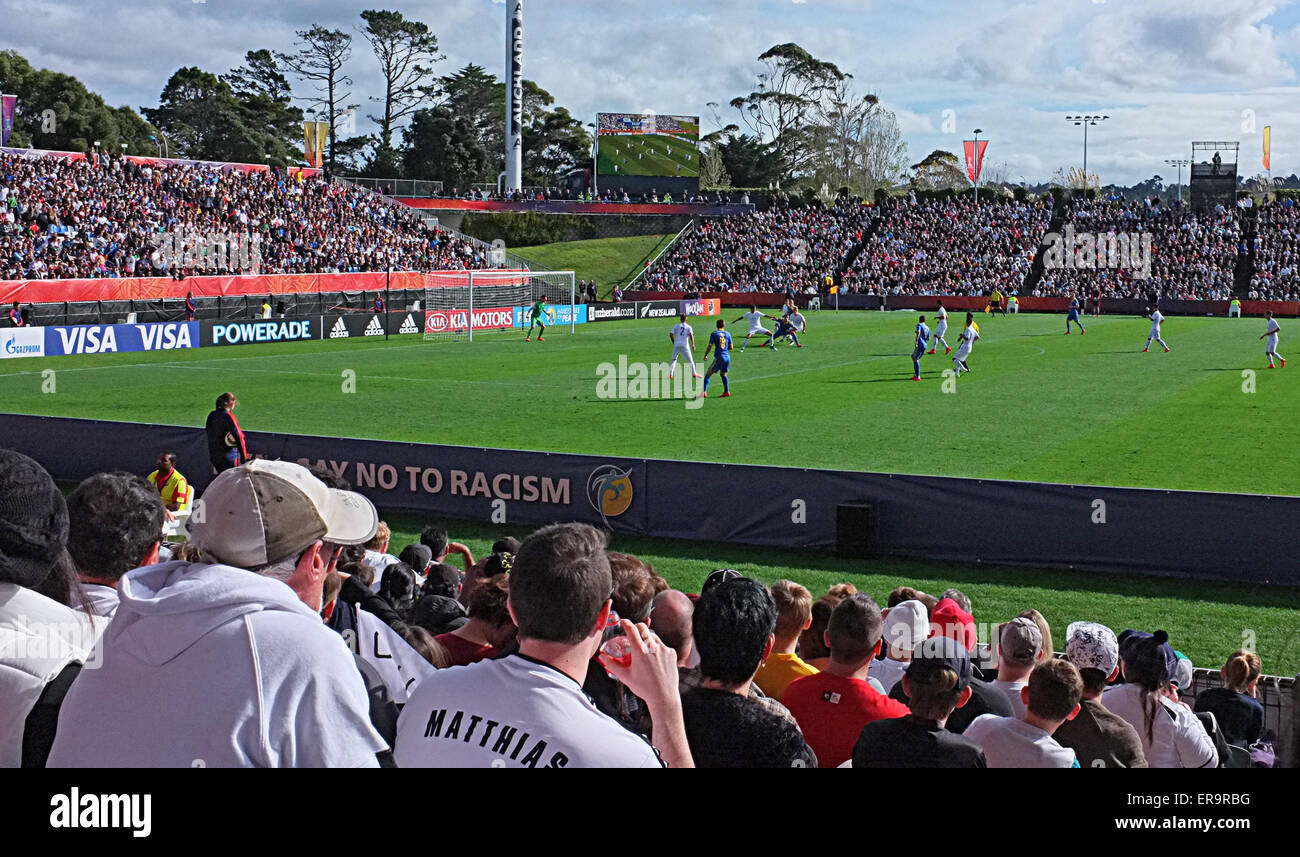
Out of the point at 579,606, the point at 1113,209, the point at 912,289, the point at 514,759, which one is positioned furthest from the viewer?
the point at 1113,209

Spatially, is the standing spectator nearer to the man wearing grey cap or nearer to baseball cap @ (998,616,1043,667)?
baseball cap @ (998,616,1043,667)

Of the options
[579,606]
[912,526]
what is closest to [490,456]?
[912,526]

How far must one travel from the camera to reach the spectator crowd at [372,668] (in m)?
2.90

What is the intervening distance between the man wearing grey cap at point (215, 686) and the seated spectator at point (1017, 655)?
14.5ft

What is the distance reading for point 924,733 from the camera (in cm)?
441

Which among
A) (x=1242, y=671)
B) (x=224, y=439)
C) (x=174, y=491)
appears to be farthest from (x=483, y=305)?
(x=1242, y=671)

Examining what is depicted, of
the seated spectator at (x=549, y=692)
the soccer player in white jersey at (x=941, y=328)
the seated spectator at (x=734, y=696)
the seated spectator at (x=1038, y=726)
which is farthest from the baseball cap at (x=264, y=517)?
the soccer player in white jersey at (x=941, y=328)

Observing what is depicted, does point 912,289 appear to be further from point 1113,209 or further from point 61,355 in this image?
point 61,355

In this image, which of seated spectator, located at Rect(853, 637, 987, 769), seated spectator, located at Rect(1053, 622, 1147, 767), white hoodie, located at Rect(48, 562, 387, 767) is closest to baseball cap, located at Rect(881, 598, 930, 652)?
seated spectator, located at Rect(1053, 622, 1147, 767)

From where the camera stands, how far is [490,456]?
16.7 m

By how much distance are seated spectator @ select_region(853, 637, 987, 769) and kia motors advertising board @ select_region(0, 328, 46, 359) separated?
38.9 meters

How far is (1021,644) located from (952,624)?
0.46 m

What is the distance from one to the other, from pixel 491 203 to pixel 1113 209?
43998mm

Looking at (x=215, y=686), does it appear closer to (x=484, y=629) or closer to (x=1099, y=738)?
(x=484, y=629)
